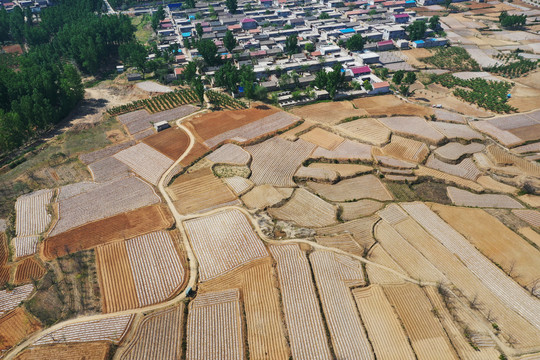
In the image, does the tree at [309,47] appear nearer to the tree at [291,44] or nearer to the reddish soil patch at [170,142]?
the tree at [291,44]

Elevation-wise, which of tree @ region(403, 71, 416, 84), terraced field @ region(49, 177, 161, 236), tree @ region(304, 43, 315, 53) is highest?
tree @ region(304, 43, 315, 53)

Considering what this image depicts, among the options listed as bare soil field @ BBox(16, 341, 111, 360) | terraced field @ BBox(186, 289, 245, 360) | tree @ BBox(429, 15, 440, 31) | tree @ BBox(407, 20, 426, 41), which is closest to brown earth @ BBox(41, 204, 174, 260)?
bare soil field @ BBox(16, 341, 111, 360)

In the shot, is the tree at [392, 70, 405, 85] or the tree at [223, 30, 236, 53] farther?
the tree at [223, 30, 236, 53]

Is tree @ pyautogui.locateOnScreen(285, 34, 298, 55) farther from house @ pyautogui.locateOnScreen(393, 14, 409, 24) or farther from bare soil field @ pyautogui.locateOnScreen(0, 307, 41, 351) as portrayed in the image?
bare soil field @ pyautogui.locateOnScreen(0, 307, 41, 351)

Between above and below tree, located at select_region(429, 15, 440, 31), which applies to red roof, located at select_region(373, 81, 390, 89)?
below

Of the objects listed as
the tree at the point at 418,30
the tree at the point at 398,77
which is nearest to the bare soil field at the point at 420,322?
the tree at the point at 398,77

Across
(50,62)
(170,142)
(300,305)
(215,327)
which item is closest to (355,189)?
(300,305)
